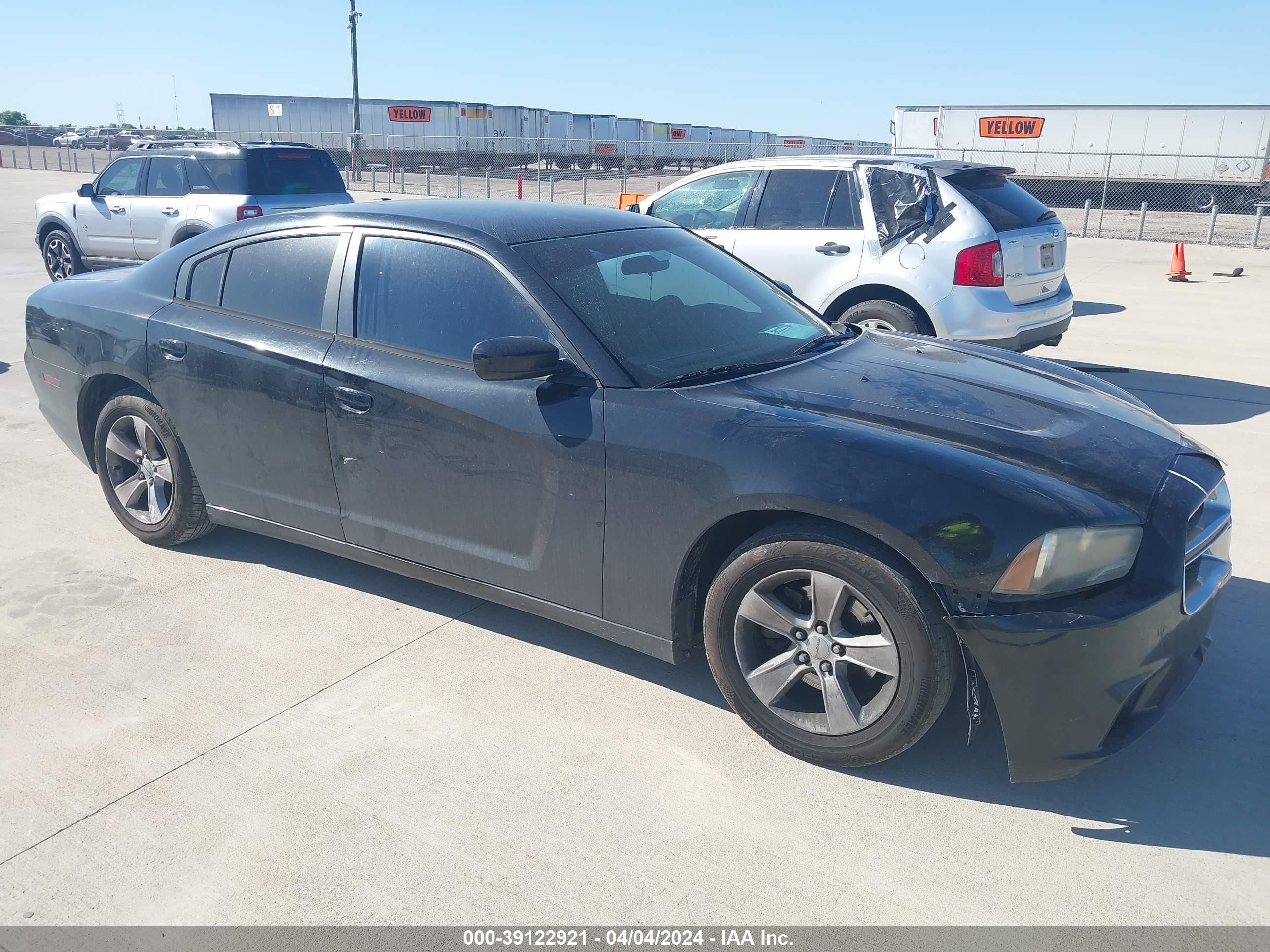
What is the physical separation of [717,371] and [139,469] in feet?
9.70

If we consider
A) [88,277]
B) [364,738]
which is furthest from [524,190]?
[364,738]

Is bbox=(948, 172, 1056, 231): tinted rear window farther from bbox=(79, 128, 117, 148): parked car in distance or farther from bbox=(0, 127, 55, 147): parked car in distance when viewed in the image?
bbox=(0, 127, 55, 147): parked car in distance

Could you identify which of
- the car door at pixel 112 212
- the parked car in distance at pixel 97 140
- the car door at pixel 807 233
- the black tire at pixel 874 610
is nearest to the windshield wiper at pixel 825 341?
the black tire at pixel 874 610

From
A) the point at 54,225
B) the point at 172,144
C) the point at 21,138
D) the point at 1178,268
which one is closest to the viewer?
the point at 172,144

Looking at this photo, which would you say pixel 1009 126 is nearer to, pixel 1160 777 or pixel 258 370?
pixel 258 370

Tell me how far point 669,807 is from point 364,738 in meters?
1.05

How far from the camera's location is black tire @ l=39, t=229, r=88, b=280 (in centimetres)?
1356

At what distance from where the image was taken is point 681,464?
10.7 feet

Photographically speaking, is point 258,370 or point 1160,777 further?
point 258,370

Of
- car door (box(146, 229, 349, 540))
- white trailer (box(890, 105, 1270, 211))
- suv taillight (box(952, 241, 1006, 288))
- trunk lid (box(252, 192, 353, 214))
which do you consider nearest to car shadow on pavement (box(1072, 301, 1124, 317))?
suv taillight (box(952, 241, 1006, 288))

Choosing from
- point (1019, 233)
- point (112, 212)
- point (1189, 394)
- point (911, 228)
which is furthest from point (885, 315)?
point (112, 212)

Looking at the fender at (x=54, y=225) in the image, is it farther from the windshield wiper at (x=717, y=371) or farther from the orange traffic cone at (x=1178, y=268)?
the orange traffic cone at (x=1178, y=268)

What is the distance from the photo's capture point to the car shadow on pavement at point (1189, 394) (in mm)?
7484

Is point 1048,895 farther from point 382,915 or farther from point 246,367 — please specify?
point 246,367
